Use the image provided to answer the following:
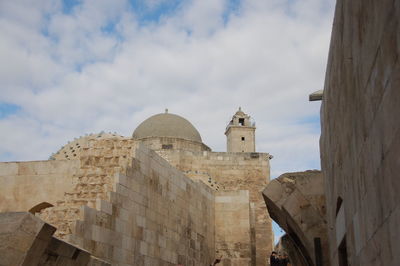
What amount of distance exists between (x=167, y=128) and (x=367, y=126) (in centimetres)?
2493

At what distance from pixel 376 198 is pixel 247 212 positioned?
14052mm

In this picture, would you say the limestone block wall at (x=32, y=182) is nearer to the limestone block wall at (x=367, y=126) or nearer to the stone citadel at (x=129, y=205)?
the stone citadel at (x=129, y=205)

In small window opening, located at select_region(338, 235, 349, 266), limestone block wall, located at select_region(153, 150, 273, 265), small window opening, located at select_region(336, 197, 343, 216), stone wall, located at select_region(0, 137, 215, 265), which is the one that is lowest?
small window opening, located at select_region(338, 235, 349, 266)

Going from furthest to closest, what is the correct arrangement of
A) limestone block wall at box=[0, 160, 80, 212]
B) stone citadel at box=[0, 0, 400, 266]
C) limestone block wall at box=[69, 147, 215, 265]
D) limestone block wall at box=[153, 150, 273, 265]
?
limestone block wall at box=[153, 150, 273, 265] → limestone block wall at box=[0, 160, 80, 212] → limestone block wall at box=[69, 147, 215, 265] → stone citadel at box=[0, 0, 400, 266]

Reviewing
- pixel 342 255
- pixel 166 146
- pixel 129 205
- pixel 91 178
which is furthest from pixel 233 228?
pixel 342 255

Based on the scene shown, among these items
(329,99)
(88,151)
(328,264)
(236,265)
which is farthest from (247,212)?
(329,99)

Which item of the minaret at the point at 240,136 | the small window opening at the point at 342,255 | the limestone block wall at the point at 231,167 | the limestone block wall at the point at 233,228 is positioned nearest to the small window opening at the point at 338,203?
the small window opening at the point at 342,255

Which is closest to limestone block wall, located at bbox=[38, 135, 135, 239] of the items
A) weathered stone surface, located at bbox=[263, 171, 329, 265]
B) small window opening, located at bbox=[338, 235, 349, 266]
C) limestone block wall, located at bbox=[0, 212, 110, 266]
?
limestone block wall, located at bbox=[0, 212, 110, 266]

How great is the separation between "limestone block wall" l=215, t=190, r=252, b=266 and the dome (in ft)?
35.8

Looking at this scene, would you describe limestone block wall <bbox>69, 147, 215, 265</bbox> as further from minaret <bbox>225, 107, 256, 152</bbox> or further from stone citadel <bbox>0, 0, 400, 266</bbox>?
minaret <bbox>225, 107, 256, 152</bbox>

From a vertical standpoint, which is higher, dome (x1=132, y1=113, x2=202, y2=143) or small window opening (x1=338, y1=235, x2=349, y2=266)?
dome (x1=132, y1=113, x2=202, y2=143)

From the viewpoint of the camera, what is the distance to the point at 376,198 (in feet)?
10.5

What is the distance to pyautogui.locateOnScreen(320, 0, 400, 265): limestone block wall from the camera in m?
2.62

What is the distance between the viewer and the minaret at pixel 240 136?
103 feet
